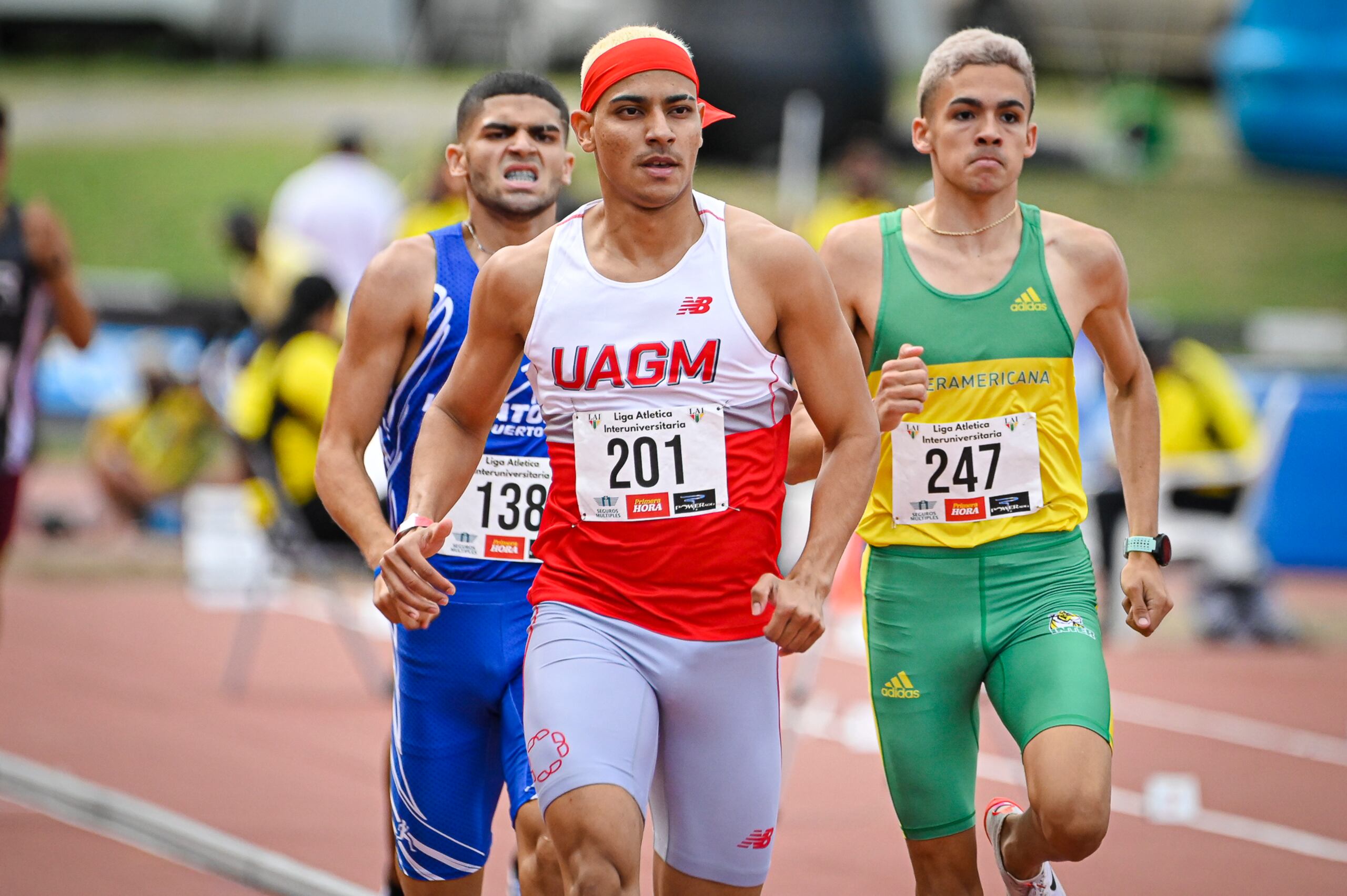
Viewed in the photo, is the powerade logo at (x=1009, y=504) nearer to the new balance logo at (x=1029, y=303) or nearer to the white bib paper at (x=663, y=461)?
the new balance logo at (x=1029, y=303)

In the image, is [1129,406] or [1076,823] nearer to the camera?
[1076,823]

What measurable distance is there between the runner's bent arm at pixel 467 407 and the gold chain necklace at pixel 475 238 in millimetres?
648

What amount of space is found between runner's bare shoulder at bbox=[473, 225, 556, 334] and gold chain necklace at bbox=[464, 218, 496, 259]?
73cm

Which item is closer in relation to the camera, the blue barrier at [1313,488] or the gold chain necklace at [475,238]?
the gold chain necklace at [475,238]

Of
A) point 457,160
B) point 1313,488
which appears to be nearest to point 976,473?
point 457,160

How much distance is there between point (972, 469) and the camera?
191 inches

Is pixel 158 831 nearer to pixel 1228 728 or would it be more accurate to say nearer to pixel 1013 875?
pixel 1013 875

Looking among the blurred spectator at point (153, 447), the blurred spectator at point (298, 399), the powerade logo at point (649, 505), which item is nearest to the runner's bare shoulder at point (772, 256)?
the powerade logo at point (649, 505)

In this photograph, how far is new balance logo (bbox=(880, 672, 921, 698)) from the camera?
484 centimetres

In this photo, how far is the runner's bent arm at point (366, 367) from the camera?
4758 millimetres

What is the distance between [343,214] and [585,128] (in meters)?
10.6

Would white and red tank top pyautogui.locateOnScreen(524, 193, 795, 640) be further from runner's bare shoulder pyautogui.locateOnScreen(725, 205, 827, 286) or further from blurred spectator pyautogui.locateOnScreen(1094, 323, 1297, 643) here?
blurred spectator pyautogui.locateOnScreen(1094, 323, 1297, 643)

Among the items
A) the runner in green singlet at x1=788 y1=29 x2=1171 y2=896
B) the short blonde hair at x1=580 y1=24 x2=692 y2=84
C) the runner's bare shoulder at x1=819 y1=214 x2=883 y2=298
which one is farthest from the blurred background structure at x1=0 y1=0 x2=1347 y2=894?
the runner in green singlet at x1=788 y1=29 x2=1171 y2=896

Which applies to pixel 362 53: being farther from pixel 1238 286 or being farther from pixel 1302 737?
pixel 1302 737
